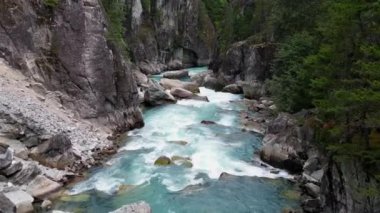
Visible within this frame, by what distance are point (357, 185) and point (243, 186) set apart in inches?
312

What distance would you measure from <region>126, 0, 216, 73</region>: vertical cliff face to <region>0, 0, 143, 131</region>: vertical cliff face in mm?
33817

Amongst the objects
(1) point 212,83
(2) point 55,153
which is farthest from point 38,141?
(1) point 212,83

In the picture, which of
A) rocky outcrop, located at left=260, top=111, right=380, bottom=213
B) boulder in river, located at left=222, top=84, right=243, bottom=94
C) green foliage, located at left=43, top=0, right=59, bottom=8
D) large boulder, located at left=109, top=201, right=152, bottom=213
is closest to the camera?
rocky outcrop, located at left=260, top=111, right=380, bottom=213

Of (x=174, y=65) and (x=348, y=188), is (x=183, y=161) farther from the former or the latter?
(x=174, y=65)

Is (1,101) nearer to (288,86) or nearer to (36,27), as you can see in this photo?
(36,27)

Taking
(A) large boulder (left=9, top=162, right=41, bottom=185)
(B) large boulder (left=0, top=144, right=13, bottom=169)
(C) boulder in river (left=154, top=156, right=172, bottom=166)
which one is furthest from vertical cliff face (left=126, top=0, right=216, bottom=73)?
(B) large boulder (left=0, top=144, right=13, bottom=169)

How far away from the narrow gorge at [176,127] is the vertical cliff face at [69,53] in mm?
83

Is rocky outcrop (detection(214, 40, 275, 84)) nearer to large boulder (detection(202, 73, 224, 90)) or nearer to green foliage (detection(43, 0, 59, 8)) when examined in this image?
large boulder (detection(202, 73, 224, 90))

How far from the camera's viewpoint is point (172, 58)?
256ft

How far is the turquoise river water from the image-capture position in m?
20.0

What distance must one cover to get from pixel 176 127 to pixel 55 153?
12358 mm

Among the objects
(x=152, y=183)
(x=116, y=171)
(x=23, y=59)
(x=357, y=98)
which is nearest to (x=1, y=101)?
(x=23, y=59)

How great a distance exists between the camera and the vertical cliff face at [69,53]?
92.2ft

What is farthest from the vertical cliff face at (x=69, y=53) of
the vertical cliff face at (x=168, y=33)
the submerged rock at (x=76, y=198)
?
the vertical cliff face at (x=168, y=33)
